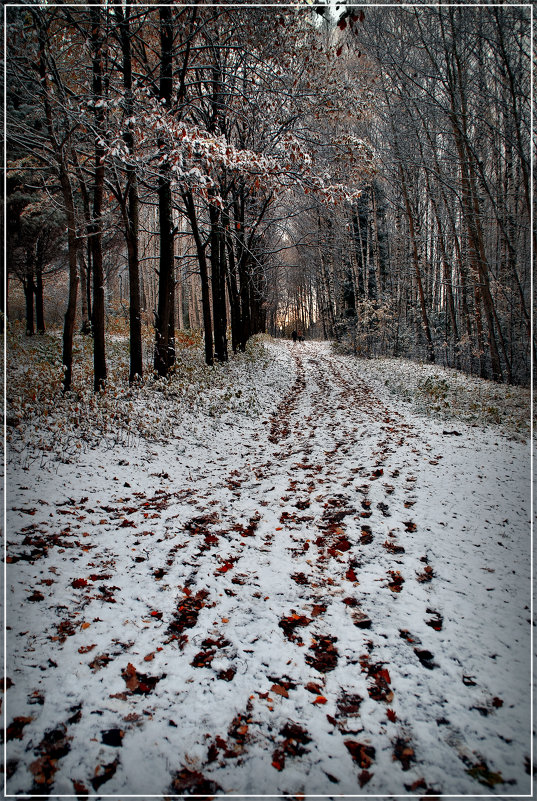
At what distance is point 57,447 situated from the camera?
216 inches

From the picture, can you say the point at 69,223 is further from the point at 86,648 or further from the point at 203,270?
the point at 86,648

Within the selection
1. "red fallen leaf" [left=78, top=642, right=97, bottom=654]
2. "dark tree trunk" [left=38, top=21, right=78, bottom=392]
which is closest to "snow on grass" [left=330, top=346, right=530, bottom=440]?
"red fallen leaf" [left=78, top=642, right=97, bottom=654]

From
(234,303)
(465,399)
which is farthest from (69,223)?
(465,399)

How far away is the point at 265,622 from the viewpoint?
9.56ft

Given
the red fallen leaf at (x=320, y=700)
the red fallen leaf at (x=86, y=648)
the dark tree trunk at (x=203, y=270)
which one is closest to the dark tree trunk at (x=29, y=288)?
the dark tree trunk at (x=203, y=270)

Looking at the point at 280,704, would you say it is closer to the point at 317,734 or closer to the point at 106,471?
the point at 317,734

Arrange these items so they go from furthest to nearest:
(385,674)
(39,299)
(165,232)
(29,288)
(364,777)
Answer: (39,299) → (29,288) → (165,232) → (385,674) → (364,777)

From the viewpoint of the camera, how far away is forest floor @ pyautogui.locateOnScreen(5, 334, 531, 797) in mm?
1888

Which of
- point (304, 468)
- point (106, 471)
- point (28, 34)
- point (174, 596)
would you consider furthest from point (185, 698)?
point (28, 34)

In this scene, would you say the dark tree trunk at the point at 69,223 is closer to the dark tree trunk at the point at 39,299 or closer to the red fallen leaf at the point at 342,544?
the red fallen leaf at the point at 342,544

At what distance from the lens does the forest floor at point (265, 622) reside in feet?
6.19

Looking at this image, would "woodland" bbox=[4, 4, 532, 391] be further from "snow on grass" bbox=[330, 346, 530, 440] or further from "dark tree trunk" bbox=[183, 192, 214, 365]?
"snow on grass" bbox=[330, 346, 530, 440]

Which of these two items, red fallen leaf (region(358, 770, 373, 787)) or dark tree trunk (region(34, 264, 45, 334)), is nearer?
red fallen leaf (region(358, 770, 373, 787))

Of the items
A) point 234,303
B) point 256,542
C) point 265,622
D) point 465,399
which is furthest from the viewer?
point 234,303
